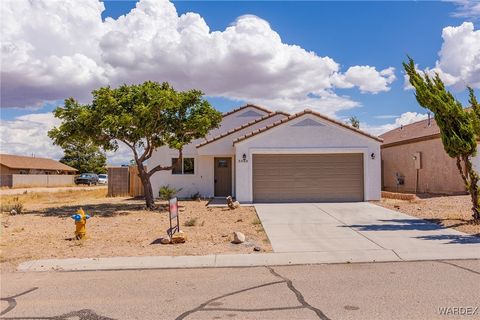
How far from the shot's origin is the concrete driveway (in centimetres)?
991

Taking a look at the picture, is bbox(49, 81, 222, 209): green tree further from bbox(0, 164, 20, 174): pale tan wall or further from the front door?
bbox(0, 164, 20, 174): pale tan wall

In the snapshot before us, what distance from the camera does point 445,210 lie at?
54.3 feet

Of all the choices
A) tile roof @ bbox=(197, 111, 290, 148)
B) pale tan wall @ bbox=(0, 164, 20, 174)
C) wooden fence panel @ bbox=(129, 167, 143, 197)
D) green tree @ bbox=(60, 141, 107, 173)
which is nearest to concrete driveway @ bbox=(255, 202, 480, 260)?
tile roof @ bbox=(197, 111, 290, 148)

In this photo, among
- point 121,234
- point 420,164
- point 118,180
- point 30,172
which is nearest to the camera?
point 121,234

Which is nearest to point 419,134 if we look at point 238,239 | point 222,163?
point 222,163

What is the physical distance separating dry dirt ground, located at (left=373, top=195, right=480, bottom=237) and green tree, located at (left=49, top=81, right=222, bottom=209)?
28.1ft

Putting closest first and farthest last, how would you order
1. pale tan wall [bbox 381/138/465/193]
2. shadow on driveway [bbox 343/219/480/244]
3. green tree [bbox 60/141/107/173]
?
shadow on driveway [bbox 343/219/480/244]
pale tan wall [bbox 381/138/465/193]
green tree [bbox 60/141/107/173]

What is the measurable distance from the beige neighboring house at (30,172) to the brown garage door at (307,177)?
4248 cm

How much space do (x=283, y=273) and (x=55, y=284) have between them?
3.87 metres

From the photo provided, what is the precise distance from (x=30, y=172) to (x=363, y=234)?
6150cm

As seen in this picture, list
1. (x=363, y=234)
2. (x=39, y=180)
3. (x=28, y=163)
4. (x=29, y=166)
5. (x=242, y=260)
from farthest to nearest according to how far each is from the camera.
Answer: (x=28, y=163) < (x=29, y=166) < (x=39, y=180) < (x=363, y=234) < (x=242, y=260)

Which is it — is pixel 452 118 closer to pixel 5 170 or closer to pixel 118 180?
pixel 118 180

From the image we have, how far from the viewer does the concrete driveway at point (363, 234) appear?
390 inches

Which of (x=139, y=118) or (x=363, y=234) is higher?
(x=139, y=118)
